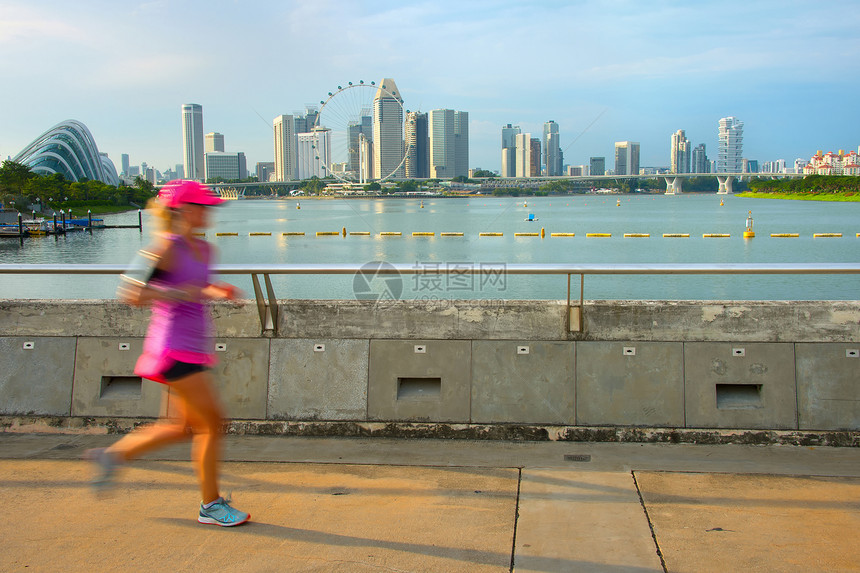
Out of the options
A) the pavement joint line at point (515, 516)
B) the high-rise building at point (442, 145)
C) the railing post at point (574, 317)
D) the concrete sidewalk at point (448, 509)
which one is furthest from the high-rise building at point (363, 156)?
the pavement joint line at point (515, 516)

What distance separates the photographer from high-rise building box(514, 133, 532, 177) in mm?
71438

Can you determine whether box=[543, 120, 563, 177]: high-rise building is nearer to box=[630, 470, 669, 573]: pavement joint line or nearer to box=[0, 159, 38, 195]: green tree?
box=[630, 470, 669, 573]: pavement joint line

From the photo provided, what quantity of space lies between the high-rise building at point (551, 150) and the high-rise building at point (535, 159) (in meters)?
0.98

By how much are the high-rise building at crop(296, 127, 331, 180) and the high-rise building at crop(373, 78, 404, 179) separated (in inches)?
219

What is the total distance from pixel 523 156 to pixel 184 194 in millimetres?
70198

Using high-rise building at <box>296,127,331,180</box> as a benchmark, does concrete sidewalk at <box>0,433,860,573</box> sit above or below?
below

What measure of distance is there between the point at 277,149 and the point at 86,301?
74925 mm

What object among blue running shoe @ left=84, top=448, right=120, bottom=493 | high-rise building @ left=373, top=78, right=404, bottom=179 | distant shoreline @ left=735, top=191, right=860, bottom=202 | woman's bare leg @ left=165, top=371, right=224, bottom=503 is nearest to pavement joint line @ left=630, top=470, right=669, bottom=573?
woman's bare leg @ left=165, top=371, right=224, bottom=503

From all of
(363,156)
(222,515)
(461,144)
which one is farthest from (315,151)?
(222,515)

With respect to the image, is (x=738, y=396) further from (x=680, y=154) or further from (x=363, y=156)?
(x=680, y=154)

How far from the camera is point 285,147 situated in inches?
2970

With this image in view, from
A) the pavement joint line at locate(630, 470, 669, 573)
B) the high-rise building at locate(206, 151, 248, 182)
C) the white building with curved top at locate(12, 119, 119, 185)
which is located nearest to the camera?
the pavement joint line at locate(630, 470, 669, 573)

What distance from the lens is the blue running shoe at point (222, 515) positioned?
13.6ft

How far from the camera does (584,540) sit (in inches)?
156
